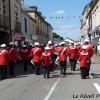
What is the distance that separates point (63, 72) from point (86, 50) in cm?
299

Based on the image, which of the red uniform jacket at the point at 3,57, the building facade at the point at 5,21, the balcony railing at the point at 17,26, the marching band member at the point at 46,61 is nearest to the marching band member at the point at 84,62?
the marching band member at the point at 46,61

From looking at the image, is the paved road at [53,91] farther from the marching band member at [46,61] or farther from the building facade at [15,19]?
the building facade at [15,19]

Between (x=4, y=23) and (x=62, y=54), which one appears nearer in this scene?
(x=62, y=54)

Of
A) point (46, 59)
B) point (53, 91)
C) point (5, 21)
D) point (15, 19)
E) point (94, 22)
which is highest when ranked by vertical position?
point (94, 22)

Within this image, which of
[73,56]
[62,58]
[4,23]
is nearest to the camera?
[62,58]

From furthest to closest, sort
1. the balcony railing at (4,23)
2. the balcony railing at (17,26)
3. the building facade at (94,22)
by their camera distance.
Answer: the building facade at (94,22) < the balcony railing at (17,26) < the balcony railing at (4,23)

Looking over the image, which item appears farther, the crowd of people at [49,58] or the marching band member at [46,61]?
the marching band member at [46,61]

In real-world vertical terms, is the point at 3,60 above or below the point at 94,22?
below

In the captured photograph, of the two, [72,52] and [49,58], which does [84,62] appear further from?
[72,52]

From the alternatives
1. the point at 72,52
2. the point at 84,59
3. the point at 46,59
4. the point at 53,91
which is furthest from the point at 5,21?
the point at 53,91

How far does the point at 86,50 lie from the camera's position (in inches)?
826

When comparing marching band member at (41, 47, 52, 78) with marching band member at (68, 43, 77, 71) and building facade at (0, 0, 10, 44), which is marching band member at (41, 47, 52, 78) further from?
building facade at (0, 0, 10, 44)

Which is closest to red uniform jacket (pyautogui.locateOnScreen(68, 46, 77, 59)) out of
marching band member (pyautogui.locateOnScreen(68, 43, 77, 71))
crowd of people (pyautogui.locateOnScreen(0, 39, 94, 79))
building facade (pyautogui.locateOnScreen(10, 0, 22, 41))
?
marching band member (pyautogui.locateOnScreen(68, 43, 77, 71))

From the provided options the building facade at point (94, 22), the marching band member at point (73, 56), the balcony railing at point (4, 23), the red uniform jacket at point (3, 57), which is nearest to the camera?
the red uniform jacket at point (3, 57)
